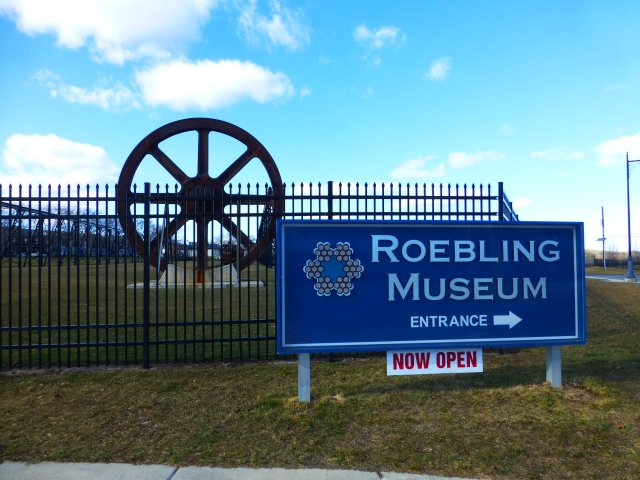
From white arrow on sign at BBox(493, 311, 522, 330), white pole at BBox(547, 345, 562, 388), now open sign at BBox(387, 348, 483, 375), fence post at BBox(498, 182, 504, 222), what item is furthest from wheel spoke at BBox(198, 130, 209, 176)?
white pole at BBox(547, 345, 562, 388)

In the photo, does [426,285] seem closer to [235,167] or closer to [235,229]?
[235,229]

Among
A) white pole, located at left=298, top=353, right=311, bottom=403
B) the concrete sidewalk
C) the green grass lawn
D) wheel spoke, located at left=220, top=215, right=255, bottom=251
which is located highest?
wheel spoke, located at left=220, top=215, right=255, bottom=251

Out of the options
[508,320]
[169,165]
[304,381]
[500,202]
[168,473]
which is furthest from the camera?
[169,165]

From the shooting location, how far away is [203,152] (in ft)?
51.2

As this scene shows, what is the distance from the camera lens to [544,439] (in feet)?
13.4

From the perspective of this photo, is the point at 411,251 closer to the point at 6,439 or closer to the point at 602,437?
the point at 602,437

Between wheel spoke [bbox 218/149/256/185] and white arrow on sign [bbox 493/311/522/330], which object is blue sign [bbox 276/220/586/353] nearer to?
white arrow on sign [bbox 493/311/522/330]

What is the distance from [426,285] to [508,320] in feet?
3.41

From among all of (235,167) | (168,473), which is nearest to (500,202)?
(168,473)

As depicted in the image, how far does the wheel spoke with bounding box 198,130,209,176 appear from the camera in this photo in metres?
15.5

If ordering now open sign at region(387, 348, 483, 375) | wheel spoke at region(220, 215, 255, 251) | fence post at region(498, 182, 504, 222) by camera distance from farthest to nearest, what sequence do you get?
fence post at region(498, 182, 504, 222), wheel spoke at region(220, 215, 255, 251), now open sign at region(387, 348, 483, 375)

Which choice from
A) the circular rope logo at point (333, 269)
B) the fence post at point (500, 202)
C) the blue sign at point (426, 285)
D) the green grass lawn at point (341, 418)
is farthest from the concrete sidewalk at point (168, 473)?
the fence post at point (500, 202)

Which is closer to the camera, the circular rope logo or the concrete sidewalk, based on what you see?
the concrete sidewalk

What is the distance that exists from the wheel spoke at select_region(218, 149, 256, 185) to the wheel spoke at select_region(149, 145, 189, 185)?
46.0 inches
